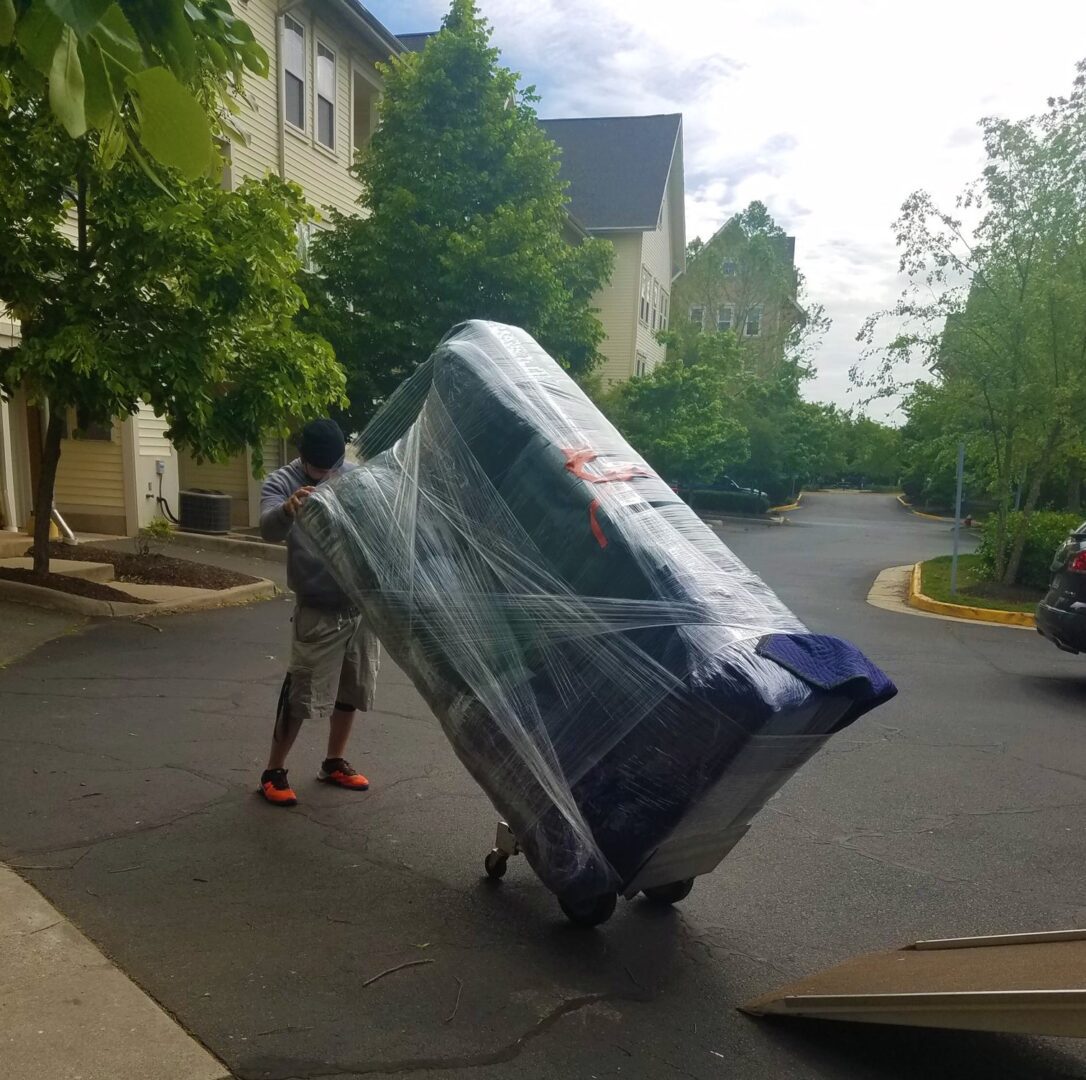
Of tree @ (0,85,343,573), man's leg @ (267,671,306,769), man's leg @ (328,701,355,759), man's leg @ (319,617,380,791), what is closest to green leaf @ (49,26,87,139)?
man's leg @ (319,617,380,791)

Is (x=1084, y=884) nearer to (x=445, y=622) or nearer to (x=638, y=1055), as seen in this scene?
(x=638, y=1055)

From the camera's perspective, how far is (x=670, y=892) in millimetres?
3408

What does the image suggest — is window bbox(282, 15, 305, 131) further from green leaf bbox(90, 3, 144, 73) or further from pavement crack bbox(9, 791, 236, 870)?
green leaf bbox(90, 3, 144, 73)

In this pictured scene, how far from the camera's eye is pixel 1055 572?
779 cm

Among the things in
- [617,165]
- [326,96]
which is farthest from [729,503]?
[326,96]

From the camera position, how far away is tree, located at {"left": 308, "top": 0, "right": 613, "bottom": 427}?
1281cm

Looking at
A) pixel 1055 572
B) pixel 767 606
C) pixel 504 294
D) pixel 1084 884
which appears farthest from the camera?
pixel 504 294

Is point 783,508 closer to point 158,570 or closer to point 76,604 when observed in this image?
point 158,570

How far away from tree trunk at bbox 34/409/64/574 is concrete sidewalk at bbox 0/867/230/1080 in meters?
6.49

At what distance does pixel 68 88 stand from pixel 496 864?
2.87 metres

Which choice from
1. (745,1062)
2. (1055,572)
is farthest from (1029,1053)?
(1055,572)

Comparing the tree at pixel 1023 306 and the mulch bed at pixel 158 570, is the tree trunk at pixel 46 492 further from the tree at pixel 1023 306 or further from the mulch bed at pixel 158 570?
the tree at pixel 1023 306

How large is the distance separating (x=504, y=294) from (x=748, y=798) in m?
11.0

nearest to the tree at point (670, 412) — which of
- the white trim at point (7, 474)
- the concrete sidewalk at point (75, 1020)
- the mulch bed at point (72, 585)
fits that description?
the white trim at point (7, 474)
